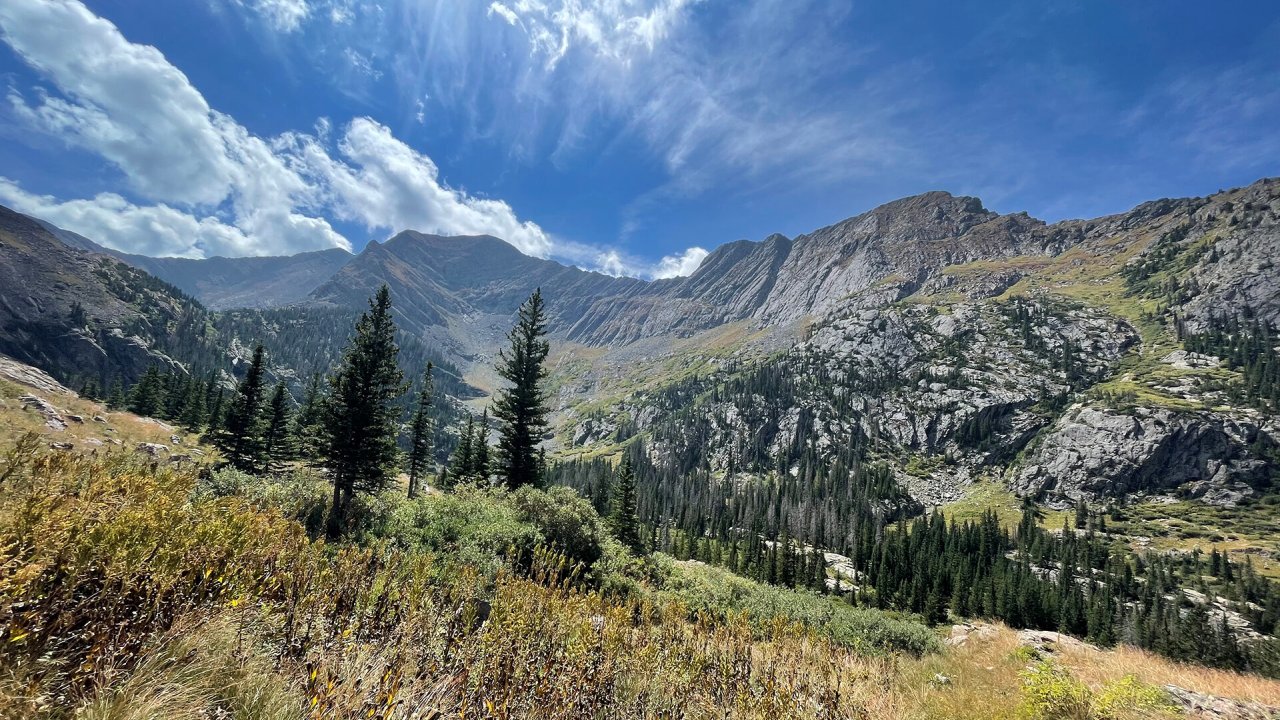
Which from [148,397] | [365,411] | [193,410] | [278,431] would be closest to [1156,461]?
[365,411]

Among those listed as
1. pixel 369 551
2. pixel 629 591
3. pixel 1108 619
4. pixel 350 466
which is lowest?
pixel 1108 619

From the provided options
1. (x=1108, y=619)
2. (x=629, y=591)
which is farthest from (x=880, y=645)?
(x=1108, y=619)

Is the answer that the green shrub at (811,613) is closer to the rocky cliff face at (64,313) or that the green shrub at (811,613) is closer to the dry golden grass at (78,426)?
the dry golden grass at (78,426)

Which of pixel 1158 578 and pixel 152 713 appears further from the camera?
pixel 1158 578

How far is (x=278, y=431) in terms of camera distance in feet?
188

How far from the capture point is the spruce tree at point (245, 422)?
46.1 metres

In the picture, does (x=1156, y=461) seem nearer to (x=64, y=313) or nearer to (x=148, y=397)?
(x=148, y=397)

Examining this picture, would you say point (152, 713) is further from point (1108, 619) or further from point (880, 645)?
point (1108, 619)

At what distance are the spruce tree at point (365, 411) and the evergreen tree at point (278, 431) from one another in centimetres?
3701

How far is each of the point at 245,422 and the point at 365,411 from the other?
29978 millimetres

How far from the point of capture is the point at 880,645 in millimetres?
17953

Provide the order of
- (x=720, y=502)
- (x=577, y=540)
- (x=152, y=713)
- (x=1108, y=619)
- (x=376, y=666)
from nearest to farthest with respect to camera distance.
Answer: (x=152, y=713) < (x=376, y=666) < (x=577, y=540) < (x=1108, y=619) < (x=720, y=502)

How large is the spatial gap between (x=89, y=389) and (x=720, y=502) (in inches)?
5601

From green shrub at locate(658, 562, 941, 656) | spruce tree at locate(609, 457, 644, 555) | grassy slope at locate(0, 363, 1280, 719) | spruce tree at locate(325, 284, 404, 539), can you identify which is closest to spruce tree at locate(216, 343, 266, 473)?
spruce tree at locate(325, 284, 404, 539)
